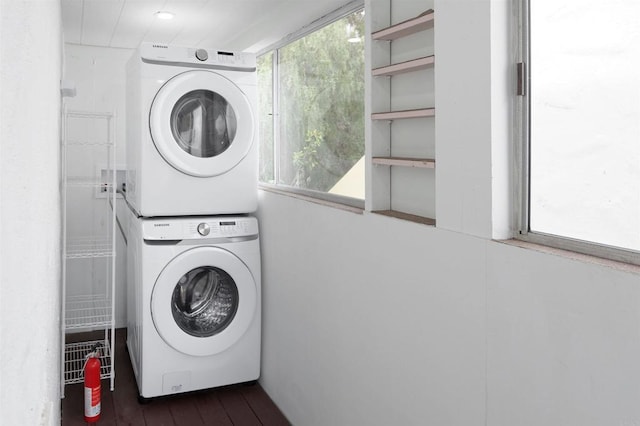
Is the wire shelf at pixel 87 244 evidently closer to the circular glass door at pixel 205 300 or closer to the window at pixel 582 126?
the circular glass door at pixel 205 300

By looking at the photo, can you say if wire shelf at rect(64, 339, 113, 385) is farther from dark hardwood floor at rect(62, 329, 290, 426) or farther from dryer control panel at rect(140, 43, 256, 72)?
dryer control panel at rect(140, 43, 256, 72)

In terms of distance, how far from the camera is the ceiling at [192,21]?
2.81 metres

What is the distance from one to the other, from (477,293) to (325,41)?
1634 millimetres

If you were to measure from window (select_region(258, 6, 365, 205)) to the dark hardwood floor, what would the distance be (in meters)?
1.16

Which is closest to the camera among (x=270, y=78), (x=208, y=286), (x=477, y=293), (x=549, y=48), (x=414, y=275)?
(x=549, y=48)

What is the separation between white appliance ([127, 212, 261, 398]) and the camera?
2.94 m

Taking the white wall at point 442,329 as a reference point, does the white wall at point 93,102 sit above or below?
above

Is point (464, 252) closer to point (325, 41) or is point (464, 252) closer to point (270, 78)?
point (325, 41)

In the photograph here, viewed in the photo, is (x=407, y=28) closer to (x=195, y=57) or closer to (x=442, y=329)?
(x=442, y=329)

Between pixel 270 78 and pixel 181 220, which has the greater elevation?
pixel 270 78

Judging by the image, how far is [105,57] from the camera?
4.09 m

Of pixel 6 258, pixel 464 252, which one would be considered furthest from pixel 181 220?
pixel 6 258

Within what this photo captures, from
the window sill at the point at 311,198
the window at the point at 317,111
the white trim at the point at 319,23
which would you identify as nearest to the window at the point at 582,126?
the window sill at the point at 311,198

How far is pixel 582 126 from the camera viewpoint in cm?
128
